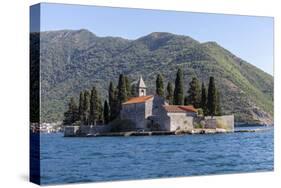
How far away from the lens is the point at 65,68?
16125mm

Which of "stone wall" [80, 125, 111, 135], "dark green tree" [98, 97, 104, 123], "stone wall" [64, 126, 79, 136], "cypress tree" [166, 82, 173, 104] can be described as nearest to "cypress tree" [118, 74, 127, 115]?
"dark green tree" [98, 97, 104, 123]

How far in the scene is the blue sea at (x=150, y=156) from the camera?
1555cm

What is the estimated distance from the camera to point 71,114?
1598 centimetres

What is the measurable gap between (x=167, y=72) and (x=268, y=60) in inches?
107

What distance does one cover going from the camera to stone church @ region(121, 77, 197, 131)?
16625mm

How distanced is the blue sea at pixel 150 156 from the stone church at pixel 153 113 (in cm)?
26

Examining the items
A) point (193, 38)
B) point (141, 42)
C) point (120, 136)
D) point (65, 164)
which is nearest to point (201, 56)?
point (193, 38)

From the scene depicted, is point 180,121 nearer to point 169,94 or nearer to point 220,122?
point 169,94

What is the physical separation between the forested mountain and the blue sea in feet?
1.86

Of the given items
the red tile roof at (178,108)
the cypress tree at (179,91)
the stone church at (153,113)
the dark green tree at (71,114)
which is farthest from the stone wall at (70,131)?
the cypress tree at (179,91)

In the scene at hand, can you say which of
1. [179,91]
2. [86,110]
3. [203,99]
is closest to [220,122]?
[203,99]

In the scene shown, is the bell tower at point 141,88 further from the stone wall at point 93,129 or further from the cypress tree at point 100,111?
the stone wall at point 93,129

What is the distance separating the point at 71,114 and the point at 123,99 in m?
1.22
